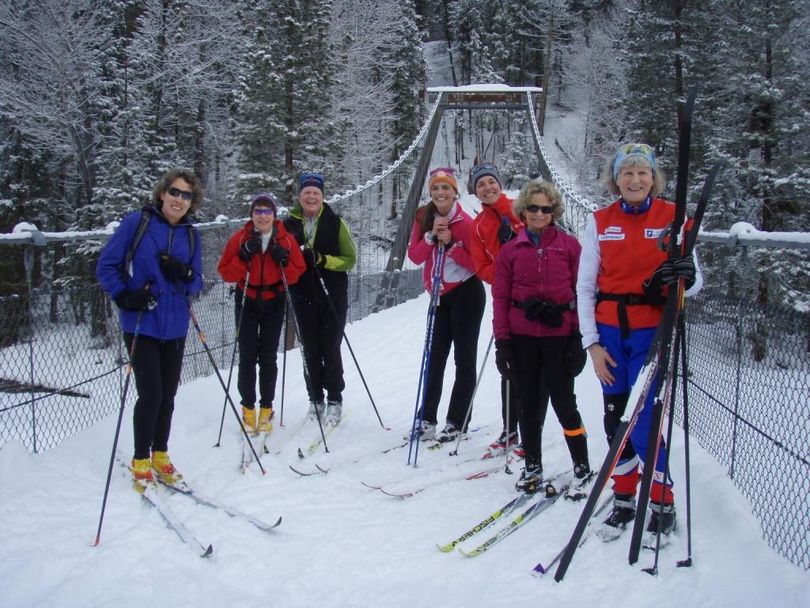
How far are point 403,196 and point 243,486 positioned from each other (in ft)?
89.7

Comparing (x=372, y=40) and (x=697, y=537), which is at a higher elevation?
(x=372, y=40)

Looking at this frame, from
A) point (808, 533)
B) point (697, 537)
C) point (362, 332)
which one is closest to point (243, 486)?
point (697, 537)

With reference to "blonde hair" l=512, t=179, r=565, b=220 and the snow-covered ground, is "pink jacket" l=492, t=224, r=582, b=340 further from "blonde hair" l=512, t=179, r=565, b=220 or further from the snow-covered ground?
the snow-covered ground

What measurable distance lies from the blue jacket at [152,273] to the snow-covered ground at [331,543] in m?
0.78

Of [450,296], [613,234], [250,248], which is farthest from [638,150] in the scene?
[250,248]

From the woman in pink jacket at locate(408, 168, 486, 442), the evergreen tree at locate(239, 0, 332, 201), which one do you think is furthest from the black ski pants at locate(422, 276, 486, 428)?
the evergreen tree at locate(239, 0, 332, 201)

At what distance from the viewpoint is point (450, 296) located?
11.1 ft

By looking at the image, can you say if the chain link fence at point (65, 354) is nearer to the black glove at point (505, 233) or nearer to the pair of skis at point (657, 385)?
the black glove at point (505, 233)

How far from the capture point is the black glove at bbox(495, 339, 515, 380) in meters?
2.57

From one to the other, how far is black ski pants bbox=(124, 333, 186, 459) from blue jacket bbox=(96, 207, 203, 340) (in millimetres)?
58

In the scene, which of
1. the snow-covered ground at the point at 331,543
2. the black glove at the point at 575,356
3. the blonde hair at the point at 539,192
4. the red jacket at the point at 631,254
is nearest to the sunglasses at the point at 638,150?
the red jacket at the point at 631,254

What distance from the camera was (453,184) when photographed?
3.30 m

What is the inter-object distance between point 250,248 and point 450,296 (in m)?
1.20

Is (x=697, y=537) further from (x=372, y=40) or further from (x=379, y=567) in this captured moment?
(x=372, y=40)
